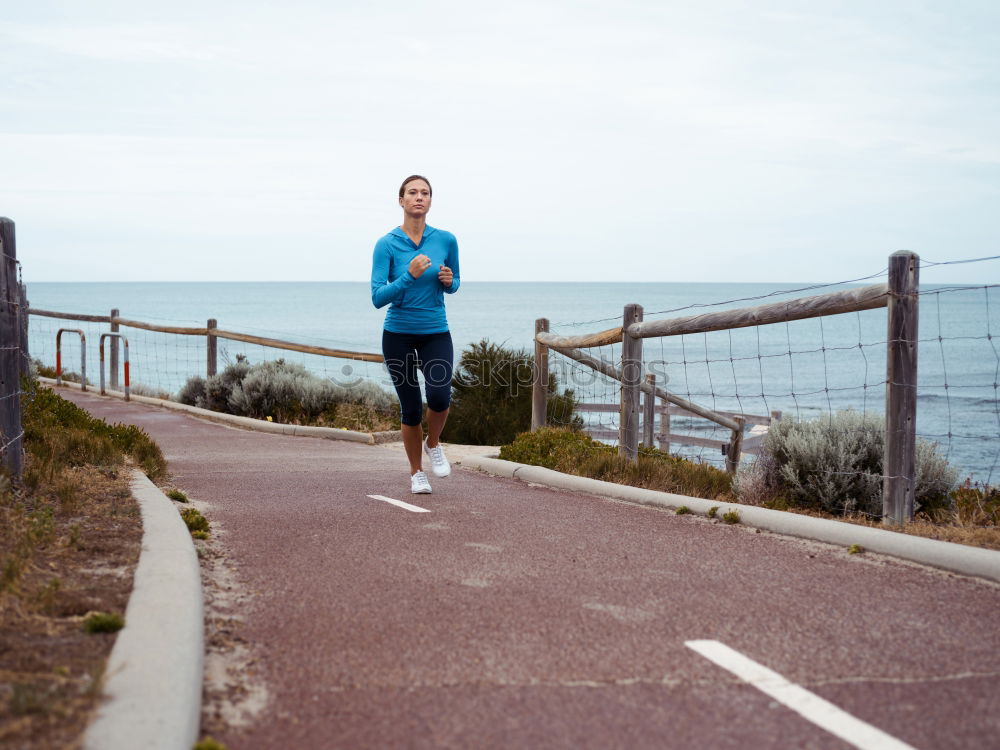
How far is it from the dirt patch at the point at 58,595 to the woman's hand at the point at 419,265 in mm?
2321

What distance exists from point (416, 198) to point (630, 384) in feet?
9.79

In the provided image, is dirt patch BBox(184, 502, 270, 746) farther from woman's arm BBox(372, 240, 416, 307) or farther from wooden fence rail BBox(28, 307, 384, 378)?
wooden fence rail BBox(28, 307, 384, 378)

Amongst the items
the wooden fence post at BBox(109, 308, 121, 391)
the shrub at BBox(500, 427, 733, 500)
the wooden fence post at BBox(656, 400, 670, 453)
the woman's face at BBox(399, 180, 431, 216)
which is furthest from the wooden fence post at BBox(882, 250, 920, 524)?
the wooden fence post at BBox(109, 308, 121, 391)

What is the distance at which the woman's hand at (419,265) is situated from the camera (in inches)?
277

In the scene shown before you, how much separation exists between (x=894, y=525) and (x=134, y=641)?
14.9 feet

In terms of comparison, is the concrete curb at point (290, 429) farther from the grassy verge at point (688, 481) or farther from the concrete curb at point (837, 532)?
the concrete curb at point (837, 532)

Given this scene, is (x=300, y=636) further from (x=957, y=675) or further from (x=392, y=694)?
(x=957, y=675)

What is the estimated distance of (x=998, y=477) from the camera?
23953 mm

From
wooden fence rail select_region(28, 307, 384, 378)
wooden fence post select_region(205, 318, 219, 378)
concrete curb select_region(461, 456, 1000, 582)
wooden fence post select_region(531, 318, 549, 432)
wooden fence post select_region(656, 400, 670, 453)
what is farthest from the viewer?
wooden fence post select_region(656, 400, 670, 453)

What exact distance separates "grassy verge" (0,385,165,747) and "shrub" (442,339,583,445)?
8.34m

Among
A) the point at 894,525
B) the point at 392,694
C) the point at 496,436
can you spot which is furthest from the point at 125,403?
the point at 392,694

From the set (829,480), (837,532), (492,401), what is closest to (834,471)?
(829,480)

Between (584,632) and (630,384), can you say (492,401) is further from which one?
(584,632)

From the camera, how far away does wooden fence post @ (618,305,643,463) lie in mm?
9305
